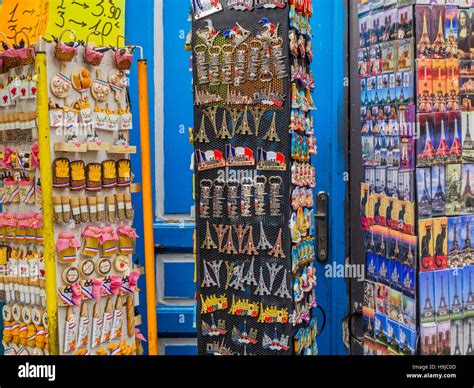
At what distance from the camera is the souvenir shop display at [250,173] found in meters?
3.00

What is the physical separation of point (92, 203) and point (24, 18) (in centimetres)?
94

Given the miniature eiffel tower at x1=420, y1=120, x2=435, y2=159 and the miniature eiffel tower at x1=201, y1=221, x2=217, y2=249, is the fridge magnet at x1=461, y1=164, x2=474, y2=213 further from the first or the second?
the miniature eiffel tower at x1=201, y1=221, x2=217, y2=249

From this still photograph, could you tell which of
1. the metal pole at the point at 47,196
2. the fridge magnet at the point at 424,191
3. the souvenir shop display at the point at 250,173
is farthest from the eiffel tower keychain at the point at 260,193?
the metal pole at the point at 47,196

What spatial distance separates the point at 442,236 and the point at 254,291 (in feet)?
2.66

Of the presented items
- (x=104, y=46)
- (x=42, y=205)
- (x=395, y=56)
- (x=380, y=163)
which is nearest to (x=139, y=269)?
(x=42, y=205)

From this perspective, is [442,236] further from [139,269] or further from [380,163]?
[139,269]

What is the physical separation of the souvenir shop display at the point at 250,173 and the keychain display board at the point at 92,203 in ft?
1.44

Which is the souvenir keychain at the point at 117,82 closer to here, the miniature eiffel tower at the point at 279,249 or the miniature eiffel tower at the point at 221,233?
the miniature eiffel tower at the point at 221,233

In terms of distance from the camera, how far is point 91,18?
11.3ft

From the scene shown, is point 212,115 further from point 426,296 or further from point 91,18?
point 426,296

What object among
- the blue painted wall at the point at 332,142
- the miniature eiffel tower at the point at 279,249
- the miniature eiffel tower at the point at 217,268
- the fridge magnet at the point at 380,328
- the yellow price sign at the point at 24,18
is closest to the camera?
the fridge magnet at the point at 380,328

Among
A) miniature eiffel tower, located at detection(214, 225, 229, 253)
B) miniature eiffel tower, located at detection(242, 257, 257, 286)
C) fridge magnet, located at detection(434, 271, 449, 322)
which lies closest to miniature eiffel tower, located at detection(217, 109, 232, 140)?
miniature eiffel tower, located at detection(214, 225, 229, 253)

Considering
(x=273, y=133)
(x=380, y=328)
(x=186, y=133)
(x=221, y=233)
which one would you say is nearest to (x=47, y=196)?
A: (x=221, y=233)

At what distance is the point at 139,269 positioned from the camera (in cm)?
351
